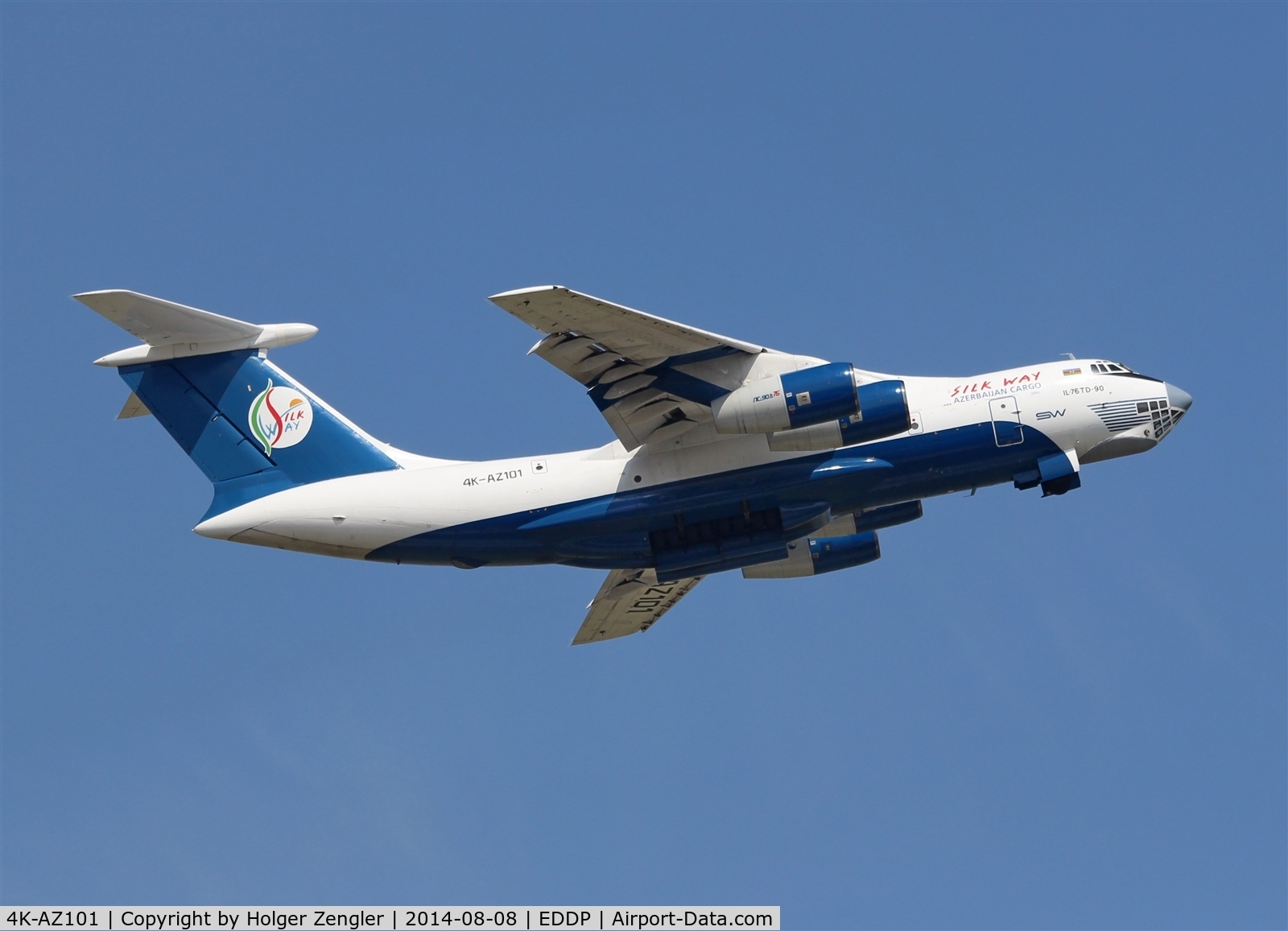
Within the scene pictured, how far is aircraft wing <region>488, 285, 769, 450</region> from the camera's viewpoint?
58.1ft

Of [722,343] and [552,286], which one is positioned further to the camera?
[722,343]

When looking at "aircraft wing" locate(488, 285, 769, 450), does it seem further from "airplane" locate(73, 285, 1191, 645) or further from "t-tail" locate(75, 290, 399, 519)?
"t-tail" locate(75, 290, 399, 519)

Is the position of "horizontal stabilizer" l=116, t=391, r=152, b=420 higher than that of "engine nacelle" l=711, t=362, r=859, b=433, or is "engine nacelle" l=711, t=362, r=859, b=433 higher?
"horizontal stabilizer" l=116, t=391, r=152, b=420

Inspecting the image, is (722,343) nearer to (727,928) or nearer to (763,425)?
(763,425)

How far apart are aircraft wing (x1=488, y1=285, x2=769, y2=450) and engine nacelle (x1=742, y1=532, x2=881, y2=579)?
3332 millimetres

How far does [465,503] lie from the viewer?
19188 mm

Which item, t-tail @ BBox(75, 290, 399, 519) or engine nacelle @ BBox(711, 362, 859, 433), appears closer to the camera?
engine nacelle @ BBox(711, 362, 859, 433)

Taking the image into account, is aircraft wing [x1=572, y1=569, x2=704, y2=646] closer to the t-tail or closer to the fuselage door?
the t-tail

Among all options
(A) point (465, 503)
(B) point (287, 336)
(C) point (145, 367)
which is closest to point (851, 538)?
(A) point (465, 503)

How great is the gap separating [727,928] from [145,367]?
9.20 m

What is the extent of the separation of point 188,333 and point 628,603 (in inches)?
255

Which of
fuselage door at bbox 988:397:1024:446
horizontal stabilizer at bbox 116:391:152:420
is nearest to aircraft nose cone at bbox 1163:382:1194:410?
fuselage door at bbox 988:397:1024:446

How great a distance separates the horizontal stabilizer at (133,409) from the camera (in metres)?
20.1
